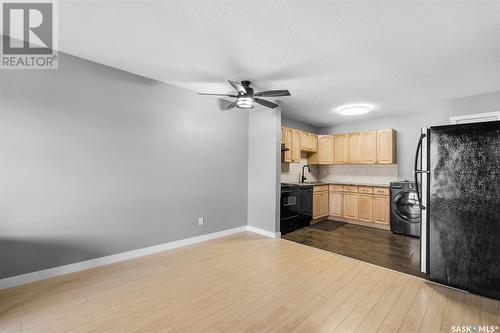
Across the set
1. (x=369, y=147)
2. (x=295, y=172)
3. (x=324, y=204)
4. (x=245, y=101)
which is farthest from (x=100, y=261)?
(x=369, y=147)

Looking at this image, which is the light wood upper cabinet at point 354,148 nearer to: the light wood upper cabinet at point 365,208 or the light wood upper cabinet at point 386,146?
the light wood upper cabinet at point 386,146

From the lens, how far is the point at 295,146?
5.27m

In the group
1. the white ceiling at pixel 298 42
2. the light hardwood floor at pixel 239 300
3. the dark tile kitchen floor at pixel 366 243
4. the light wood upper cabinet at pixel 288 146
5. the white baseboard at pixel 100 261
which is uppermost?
the white ceiling at pixel 298 42

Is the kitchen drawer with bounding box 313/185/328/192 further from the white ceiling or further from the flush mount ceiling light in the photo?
the white ceiling

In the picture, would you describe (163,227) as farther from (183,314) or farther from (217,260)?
(183,314)

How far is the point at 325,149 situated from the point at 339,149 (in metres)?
0.37

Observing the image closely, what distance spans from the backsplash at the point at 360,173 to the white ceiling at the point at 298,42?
2.25 m

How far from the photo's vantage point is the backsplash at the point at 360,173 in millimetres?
5363

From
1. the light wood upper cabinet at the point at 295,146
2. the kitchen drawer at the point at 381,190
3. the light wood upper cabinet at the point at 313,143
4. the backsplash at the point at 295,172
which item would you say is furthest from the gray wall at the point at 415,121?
the light wood upper cabinet at the point at 295,146

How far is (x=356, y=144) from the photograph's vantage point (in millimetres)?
5543

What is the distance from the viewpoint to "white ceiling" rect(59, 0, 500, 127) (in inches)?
73.5

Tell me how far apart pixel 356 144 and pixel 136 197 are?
508cm

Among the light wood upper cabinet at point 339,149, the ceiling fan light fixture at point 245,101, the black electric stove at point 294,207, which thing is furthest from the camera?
the light wood upper cabinet at point 339,149

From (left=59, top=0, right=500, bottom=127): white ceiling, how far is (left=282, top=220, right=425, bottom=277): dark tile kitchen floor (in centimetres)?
267
